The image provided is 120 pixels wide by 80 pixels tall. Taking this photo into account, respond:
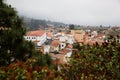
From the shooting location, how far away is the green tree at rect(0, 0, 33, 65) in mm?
9984

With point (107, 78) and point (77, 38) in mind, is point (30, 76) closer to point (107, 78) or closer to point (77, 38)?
point (107, 78)

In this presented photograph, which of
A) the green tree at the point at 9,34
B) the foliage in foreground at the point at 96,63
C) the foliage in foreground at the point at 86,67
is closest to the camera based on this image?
the foliage in foreground at the point at 86,67

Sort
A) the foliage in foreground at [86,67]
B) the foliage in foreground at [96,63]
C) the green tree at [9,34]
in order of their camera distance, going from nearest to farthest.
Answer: the foliage in foreground at [86,67] → the foliage in foreground at [96,63] → the green tree at [9,34]

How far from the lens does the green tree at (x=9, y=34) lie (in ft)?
32.8

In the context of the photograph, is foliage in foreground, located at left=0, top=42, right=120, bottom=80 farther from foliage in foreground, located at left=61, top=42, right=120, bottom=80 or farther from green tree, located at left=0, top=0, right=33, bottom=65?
green tree, located at left=0, top=0, right=33, bottom=65

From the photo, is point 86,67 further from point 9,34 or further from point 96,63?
point 9,34

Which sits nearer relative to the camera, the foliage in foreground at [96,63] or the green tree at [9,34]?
the foliage in foreground at [96,63]

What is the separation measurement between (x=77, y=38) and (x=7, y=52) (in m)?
95.3

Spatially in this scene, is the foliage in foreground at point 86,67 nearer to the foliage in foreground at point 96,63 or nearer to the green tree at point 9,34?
the foliage in foreground at point 96,63

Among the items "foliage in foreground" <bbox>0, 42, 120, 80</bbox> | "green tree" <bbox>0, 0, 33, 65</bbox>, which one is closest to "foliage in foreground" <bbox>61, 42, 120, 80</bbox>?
"foliage in foreground" <bbox>0, 42, 120, 80</bbox>

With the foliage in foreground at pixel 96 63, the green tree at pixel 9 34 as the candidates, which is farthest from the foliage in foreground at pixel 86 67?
the green tree at pixel 9 34

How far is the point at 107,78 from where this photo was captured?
5.65 m

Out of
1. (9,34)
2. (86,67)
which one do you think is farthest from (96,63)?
(9,34)

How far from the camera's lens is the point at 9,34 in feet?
32.8
